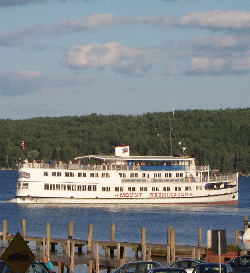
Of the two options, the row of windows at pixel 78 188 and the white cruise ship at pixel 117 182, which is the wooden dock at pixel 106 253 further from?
the row of windows at pixel 78 188

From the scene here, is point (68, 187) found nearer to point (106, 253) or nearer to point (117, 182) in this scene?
point (117, 182)

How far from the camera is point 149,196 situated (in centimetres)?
8356

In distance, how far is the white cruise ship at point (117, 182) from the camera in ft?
259

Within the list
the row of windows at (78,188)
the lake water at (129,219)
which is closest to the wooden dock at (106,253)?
the lake water at (129,219)

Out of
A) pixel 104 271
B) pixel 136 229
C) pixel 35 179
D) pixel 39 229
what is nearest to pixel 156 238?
pixel 136 229

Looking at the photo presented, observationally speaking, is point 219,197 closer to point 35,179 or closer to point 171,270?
point 35,179

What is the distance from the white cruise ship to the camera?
78.9 meters

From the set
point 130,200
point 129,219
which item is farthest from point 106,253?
point 130,200

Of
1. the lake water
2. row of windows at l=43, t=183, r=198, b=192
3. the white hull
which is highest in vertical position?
row of windows at l=43, t=183, r=198, b=192

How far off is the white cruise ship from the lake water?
3.80 feet

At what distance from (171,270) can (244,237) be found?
83.1ft

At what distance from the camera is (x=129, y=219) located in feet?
229

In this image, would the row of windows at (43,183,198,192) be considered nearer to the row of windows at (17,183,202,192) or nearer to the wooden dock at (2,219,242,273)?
the row of windows at (17,183,202,192)

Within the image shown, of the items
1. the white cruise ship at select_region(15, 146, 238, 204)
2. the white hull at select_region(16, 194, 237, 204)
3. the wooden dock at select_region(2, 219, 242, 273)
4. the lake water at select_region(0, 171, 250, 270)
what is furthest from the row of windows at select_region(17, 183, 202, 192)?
the wooden dock at select_region(2, 219, 242, 273)
